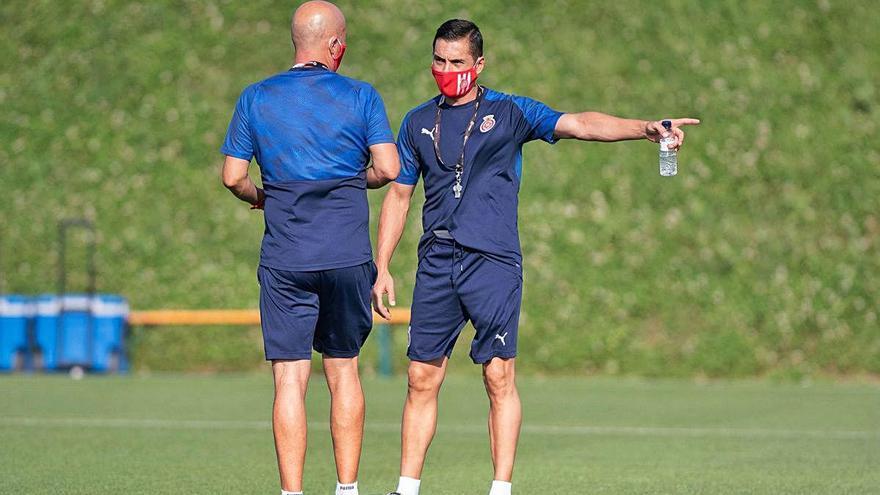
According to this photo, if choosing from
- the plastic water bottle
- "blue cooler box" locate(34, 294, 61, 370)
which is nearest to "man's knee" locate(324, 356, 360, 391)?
the plastic water bottle

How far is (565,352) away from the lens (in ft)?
43.0

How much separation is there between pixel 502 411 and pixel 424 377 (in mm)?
339

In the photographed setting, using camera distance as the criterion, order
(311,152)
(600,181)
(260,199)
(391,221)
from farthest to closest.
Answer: (600,181) → (391,221) → (260,199) → (311,152)

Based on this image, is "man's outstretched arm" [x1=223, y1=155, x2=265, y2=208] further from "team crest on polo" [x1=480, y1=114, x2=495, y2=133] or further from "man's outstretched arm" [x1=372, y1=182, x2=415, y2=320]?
"team crest on polo" [x1=480, y1=114, x2=495, y2=133]

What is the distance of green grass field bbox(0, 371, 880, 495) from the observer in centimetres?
661

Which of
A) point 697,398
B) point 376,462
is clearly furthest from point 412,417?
point 697,398

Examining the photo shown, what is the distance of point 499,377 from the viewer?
18.3 feet

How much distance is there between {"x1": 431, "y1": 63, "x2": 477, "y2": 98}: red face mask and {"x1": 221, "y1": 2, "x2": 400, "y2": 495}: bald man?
0.35 m

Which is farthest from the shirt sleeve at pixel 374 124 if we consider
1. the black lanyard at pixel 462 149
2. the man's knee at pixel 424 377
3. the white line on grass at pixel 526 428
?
the white line on grass at pixel 526 428

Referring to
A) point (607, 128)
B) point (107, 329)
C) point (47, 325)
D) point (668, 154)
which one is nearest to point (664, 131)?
point (668, 154)

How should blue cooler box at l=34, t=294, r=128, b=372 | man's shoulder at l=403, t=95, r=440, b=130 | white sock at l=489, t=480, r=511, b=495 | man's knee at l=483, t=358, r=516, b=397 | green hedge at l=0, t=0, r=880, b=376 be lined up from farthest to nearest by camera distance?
blue cooler box at l=34, t=294, r=128, b=372, green hedge at l=0, t=0, r=880, b=376, man's shoulder at l=403, t=95, r=440, b=130, man's knee at l=483, t=358, r=516, b=397, white sock at l=489, t=480, r=511, b=495

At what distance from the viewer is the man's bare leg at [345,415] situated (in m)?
5.38

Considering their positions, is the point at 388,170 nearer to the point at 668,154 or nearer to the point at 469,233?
the point at 469,233

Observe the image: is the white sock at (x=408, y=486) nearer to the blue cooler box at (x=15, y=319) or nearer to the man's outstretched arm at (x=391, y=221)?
the man's outstretched arm at (x=391, y=221)
